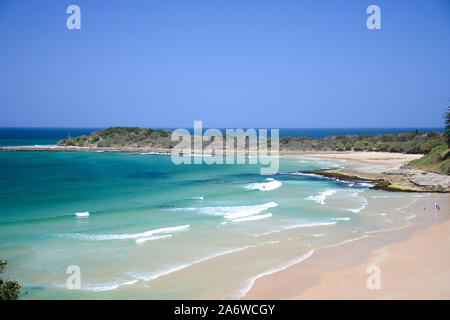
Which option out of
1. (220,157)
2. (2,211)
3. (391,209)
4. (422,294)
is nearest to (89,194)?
(2,211)

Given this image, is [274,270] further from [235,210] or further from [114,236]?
[235,210]

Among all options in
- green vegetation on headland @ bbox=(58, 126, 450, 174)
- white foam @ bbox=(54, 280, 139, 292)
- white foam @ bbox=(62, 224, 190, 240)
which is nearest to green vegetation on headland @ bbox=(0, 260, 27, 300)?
white foam @ bbox=(54, 280, 139, 292)

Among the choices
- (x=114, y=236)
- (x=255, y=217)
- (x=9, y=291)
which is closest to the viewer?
(x=9, y=291)

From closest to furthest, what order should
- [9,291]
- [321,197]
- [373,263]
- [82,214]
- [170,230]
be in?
[9,291]
[373,263]
[170,230]
[82,214]
[321,197]

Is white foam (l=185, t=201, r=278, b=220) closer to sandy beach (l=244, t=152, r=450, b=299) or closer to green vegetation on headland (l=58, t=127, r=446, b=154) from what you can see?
sandy beach (l=244, t=152, r=450, b=299)

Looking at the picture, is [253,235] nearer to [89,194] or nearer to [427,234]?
[427,234]

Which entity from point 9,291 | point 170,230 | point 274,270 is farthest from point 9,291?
point 170,230

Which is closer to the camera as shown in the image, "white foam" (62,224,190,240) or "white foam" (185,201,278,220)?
"white foam" (62,224,190,240)
